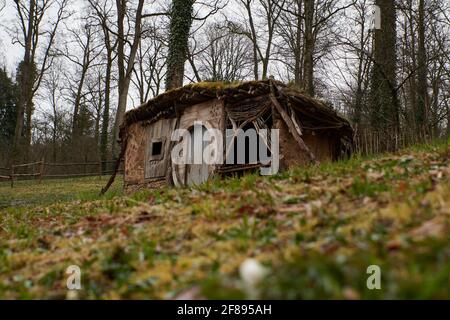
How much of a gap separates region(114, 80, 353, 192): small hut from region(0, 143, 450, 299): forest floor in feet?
14.1

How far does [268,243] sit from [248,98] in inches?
309

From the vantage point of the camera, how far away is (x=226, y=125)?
33.6 ft

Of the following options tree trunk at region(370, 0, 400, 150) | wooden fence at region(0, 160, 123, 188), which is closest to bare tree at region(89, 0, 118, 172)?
wooden fence at region(0, 160, 123, 188)

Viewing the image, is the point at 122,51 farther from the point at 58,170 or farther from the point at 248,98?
the point at 248,98

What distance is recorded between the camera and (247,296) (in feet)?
5.32

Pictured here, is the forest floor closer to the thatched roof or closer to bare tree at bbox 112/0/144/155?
the thatched roof

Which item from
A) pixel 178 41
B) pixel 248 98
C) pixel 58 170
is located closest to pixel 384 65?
pixel 248 98

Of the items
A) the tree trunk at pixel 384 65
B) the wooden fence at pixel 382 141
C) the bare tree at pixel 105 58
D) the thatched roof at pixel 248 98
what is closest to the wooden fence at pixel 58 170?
the bare tree at pixel 105 58

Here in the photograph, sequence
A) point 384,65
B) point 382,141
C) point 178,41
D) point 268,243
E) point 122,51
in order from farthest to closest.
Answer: point 122,51 → point 178,41 → point 384,65 → point 382,141 → point 268,243

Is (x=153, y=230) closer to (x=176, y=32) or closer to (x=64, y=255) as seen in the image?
(x=64, y=255)
